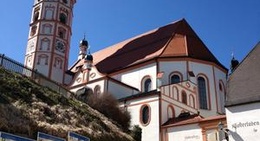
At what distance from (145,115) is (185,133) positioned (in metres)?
4.24

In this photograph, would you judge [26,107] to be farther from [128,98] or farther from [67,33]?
[67,33]

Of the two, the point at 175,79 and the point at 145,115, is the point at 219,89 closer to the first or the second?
the point at 175,79

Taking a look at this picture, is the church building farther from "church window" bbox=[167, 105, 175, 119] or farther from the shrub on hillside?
the shrub on hillside

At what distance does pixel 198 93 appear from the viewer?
109 ft

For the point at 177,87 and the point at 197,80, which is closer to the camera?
the point at 177,87

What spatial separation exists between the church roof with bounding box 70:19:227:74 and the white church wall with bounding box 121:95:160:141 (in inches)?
239

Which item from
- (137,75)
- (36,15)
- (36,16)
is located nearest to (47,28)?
(36,16)

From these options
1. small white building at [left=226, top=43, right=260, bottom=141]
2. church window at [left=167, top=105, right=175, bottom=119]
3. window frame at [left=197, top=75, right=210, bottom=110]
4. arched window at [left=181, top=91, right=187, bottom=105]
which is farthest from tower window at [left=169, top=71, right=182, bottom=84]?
small white building at [left=226, top=43, right=260, bottom=141]

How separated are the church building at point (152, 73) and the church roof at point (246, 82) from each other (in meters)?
6.84

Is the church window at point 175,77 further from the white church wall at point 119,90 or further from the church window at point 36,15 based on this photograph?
the church window at point 36,15

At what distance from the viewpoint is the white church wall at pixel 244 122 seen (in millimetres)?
14609

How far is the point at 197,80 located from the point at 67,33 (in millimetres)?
17697

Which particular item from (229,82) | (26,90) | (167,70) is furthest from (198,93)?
(26,90)

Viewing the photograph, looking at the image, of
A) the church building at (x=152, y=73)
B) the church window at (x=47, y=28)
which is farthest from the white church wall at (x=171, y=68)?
the church window at (x=47, y=28)
